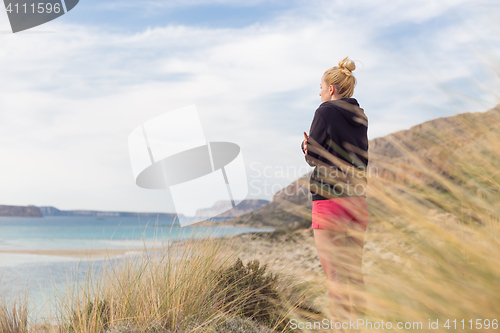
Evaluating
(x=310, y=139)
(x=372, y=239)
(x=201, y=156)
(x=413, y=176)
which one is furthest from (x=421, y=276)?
(x=201, y=156)

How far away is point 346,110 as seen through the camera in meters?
2.31

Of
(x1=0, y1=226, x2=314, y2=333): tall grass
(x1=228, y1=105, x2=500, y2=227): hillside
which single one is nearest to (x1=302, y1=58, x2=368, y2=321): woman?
(x1=228, y1=105, x2=500, y2=227): hillside

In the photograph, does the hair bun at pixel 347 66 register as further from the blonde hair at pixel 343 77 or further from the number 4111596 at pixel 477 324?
the number 4111596 at pixel 477 324

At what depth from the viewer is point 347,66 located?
2461 millimetres

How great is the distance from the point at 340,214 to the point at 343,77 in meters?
0.99

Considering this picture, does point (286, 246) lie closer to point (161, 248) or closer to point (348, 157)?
point (161, 248)

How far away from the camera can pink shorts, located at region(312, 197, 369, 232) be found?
2.08 metres

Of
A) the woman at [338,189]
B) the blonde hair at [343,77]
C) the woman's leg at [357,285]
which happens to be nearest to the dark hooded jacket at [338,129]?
the woman at [338,189]

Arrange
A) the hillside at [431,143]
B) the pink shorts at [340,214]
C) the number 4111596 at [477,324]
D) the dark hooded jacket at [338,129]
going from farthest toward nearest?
the dark hooded jacket at [338,129] → the pink shorts at [340,214] → the hillside at [431,143] → the number 4111596 at [477,324]

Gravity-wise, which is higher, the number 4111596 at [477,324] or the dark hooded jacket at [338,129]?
the dark hooded jacket at [338,129]

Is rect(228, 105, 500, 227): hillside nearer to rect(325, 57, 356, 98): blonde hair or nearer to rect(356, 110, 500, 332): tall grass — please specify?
rect(356, 110, 500, 332): tall grass

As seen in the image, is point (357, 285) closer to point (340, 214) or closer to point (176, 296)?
point (340, 214)

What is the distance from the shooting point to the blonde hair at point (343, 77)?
2.46 metres

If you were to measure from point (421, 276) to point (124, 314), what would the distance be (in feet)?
6.60
